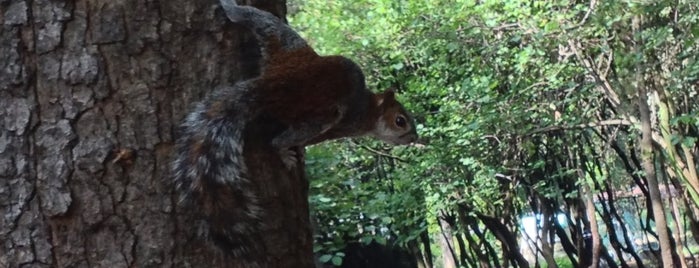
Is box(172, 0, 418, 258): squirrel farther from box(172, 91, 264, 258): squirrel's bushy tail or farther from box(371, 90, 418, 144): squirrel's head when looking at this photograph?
box(371, 90, 418, 144): squirrel's head

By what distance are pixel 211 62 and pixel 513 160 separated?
482cm

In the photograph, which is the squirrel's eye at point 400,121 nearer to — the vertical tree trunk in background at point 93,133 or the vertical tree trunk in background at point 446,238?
the vertical tree trunk in background at point 93,133

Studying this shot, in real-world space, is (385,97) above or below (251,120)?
above

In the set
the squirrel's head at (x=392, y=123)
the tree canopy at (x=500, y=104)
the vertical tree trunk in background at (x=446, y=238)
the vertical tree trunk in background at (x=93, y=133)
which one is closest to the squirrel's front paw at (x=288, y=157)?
the vertical tree trunk in background at (x=93, y=133)

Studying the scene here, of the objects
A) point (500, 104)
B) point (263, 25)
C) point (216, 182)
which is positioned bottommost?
point (216, 182)

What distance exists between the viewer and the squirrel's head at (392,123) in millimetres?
2213

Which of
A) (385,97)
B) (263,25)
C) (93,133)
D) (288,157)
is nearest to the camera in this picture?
(93,133)

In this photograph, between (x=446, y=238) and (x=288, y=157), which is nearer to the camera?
(x=288, y=157)

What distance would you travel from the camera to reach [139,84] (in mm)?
925

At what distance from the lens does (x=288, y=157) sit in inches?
41.8

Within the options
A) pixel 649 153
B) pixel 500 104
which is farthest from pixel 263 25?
pixel 649 153

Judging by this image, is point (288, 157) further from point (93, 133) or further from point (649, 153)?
point (649, 153)

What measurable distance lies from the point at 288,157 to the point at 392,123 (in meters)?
1.27

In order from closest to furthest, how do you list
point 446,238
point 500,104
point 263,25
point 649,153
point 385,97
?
point 263,25 → point 385,97 → point 649,153 → point 500,104 → point 446,238
